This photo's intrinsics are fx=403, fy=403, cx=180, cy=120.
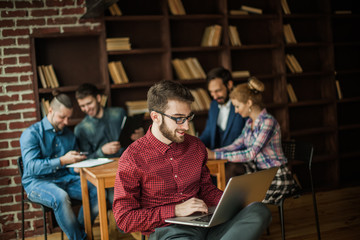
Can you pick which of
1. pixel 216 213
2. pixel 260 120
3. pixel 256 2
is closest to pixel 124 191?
pixel 216 213

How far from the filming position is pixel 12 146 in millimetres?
3859

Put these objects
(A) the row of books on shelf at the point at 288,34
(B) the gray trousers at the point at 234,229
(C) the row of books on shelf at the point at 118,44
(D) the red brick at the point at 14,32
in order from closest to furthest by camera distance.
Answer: (B) the gray trousers at the point at 234,229, (D) the red brick at the point at 14,32, (C) the row of books on shelf at the point at 118,44, (A) the row of books on shelf at the point at 288,34

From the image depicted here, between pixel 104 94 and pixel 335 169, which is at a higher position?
pixel 104 94

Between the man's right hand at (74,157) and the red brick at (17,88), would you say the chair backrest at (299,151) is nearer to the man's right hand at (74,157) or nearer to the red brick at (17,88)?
the man's right hand at (74,157)

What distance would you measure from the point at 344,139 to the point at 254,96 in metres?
2.64

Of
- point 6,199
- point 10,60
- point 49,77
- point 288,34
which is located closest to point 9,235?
point 6,199

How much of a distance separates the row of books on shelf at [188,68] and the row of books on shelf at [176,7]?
0.50 m

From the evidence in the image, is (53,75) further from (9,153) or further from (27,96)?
(9,153)

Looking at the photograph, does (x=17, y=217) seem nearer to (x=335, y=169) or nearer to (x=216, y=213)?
(x=216, y=213)

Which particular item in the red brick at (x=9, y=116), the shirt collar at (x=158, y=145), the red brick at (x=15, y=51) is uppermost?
the red brick at (x=15, y=51)

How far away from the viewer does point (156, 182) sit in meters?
1.92

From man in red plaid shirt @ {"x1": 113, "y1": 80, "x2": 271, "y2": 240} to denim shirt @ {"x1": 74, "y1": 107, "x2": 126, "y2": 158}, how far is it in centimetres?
177

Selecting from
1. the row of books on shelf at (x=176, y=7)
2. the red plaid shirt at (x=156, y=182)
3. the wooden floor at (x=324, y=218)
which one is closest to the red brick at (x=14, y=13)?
the row of books on shelf at (x=176, y=7)

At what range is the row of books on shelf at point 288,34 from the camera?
480cm
